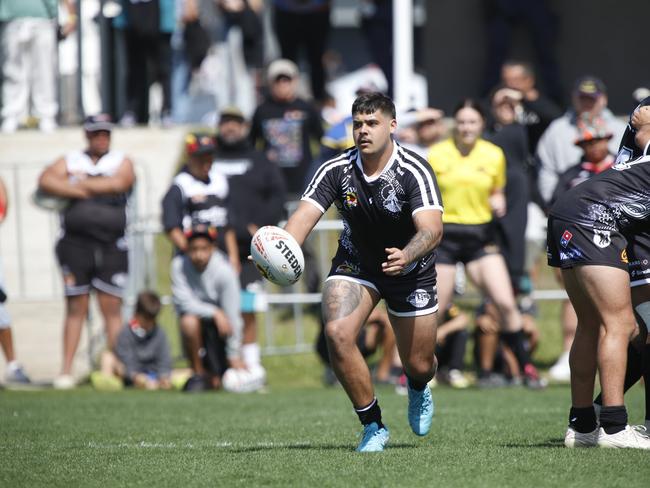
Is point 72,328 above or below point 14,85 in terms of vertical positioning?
below

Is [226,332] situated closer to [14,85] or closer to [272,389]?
[272,389]

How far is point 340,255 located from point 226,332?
5504 mm

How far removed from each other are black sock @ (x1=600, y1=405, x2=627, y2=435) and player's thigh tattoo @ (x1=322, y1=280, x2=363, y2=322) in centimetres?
159

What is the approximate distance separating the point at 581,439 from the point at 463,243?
4629mm

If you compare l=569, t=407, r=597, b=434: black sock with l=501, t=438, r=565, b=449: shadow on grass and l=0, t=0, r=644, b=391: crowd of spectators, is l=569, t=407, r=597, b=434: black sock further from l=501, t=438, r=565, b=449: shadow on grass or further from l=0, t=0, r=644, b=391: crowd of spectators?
l=0, t=0, r=644, b=391: crowd of spectators

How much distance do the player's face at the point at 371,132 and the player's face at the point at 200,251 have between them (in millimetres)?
5639

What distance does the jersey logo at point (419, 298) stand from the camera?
7.75m

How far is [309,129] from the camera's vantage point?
15.7 metres

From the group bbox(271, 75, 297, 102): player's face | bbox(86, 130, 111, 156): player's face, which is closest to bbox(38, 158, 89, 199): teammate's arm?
bbox(86, 130, 111, 156): player's face

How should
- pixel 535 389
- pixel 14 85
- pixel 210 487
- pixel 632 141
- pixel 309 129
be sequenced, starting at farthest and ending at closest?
pixel 14 85, pixel 309 129, pixel 535 389, pixel 632 141, pixel 210 487

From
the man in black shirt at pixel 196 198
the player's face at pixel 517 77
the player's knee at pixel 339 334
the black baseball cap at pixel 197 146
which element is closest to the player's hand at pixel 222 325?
the man in black shirt at pixel 196 198

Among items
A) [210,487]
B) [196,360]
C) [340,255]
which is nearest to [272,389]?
[196,360]

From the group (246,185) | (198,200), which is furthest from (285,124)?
(198,200)

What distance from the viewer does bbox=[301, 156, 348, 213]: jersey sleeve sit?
25.2 ft
